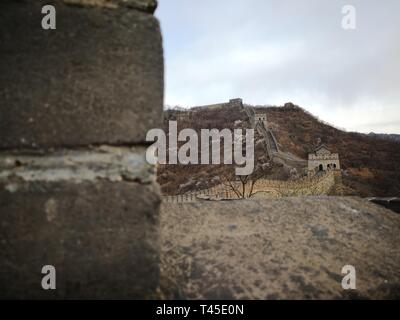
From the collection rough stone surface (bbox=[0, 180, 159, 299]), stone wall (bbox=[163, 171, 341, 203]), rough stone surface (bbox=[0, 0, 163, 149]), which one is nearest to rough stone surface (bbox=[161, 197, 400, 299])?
rough stone surface (bbox=[0, 180, 159, 299])

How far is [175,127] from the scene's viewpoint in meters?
57.3

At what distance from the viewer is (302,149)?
187ft

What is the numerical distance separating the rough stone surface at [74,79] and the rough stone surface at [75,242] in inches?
6.2

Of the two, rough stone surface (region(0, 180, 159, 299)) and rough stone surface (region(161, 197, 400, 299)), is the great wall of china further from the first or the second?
rough stone surface (region(0, 180, 159, 299))

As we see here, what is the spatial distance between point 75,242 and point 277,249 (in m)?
0.82

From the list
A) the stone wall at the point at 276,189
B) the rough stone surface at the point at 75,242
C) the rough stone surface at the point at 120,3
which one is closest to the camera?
the rough stone surface at the point at 75,242

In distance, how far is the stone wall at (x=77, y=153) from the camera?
97 cm

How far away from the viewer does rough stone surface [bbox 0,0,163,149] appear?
1.00 m

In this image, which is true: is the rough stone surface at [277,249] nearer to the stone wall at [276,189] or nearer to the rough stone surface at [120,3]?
the rough stone surface at [120,3]

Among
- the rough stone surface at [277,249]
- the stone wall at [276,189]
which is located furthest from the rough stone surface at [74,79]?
the stone wall at [276,189]

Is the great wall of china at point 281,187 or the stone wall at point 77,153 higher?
the stone wall at point 77,153

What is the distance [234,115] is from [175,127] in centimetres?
1120

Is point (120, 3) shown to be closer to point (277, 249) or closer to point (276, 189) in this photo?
point (277, 249)
